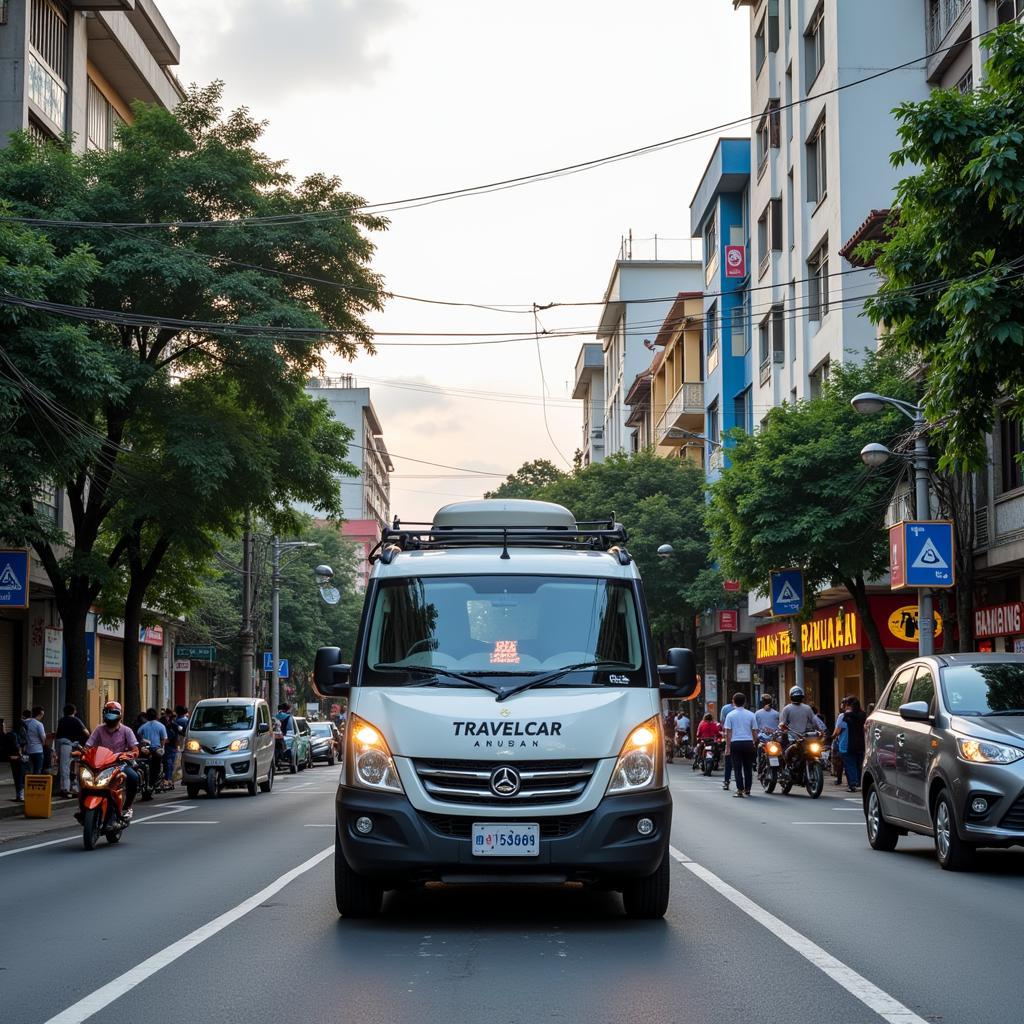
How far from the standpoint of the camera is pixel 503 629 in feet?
35.2

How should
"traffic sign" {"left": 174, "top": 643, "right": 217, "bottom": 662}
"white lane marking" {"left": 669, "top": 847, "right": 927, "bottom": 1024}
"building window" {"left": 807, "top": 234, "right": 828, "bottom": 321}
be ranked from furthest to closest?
1. "traffic sign" {"left": 174, "top": 643, "right": 217, "bottom": 662}
2. "building window" {"left": 807, "top": 234, "right": 828, "bottom": 321}
3. "white lane marking" {"left": 669, "top": 847, "right": 927, "bottom": 1024}

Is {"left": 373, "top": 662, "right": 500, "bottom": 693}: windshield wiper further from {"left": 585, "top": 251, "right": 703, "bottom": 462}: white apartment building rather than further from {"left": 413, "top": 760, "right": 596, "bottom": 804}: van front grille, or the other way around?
{"left": 585, "top": 251, "right": 703, "bottom": 462}: white apartment building

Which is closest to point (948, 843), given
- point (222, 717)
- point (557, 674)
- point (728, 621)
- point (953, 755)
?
point (953, 755)

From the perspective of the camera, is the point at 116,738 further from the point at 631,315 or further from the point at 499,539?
the point at 631,315

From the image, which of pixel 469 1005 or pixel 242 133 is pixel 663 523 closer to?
pixel 242 133

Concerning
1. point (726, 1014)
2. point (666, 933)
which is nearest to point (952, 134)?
point (666, 933)

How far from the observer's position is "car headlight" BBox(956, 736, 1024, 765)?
13.3m

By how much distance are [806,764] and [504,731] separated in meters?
19.7

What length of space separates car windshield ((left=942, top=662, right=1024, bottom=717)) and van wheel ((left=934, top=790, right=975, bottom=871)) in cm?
82

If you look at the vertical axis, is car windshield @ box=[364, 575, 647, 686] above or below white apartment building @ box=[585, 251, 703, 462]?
below

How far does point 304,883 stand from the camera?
43.7 ft

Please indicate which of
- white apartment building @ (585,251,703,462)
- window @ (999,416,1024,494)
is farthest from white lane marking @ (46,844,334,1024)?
white apartment building @ (585,251,703,462)

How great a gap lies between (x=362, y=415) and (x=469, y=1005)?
12512cm

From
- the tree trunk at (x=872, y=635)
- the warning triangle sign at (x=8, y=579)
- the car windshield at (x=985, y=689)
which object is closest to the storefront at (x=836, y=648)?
the tree trunk at (x=872, y=635)
